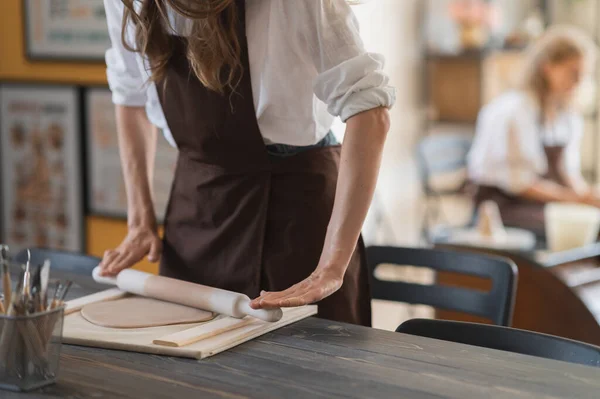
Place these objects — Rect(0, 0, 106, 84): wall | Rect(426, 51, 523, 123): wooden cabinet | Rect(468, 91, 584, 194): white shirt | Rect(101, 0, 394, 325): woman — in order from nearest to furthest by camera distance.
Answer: Rect(101, 0, 394, 325): woman
Rect(0, 0, 106, 84): wall
Rect(468, 91, 584, 194): white shirt
Rect(426, 51, 523, 123): wooden cabinet

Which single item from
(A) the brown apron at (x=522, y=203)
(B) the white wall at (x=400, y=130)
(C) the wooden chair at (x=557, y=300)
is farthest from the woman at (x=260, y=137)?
(B) the white wall at (x=400, y=130)

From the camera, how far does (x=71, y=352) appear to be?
1340mm

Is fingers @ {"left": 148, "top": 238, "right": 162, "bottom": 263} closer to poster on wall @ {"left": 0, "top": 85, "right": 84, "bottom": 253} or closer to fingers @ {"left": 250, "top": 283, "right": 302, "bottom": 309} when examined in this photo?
fingers @ {"left": 250, "top": 283, "right": 302, "bottom": 309}

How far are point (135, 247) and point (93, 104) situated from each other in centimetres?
163

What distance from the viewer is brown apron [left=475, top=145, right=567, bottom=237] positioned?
3.92 meters

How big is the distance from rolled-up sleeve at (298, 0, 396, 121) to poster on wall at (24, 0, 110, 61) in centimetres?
186

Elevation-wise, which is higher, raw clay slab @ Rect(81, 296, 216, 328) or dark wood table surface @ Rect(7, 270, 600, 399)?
raw clay slab @ Rect(81, 296, 216, 328)

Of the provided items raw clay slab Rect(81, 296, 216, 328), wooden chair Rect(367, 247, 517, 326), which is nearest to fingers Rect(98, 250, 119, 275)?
raw clay slab Rect(81, 296, 216, 328)

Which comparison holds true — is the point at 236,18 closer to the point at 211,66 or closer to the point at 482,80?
the point at 211,66

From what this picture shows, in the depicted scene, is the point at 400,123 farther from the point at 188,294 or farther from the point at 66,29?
the point at 188,294

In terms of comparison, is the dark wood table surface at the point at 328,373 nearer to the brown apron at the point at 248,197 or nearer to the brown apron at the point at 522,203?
the brown apron at the point at 248,197

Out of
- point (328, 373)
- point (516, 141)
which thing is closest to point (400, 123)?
point (516, 141)

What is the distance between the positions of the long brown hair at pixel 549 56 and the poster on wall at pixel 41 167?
1992mm

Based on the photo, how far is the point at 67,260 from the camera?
204 centimetres
